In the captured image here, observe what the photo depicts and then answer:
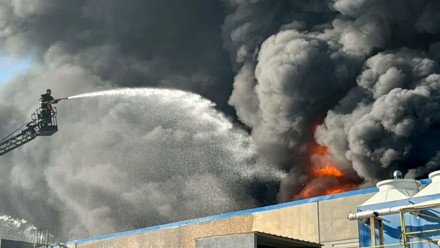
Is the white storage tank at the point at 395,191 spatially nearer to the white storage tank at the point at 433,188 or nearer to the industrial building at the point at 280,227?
the white storage tank at the point at 433,188

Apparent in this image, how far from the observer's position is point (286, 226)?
89.2 ft

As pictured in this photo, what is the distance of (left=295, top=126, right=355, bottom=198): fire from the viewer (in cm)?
4069

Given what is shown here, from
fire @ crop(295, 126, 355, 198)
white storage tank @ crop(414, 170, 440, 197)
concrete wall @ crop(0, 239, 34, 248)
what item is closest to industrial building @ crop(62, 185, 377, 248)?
white storage tank @ crop(414, 170, 440, 197)

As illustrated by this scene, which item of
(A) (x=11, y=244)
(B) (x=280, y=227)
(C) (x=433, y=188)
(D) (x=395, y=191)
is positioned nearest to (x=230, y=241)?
(B) (x=280, y=227)

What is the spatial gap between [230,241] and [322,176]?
21198mm

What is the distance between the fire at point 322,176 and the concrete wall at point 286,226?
1226 cm

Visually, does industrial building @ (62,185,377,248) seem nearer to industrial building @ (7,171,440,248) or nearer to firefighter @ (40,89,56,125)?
industrial building @ (7,171,440,248)

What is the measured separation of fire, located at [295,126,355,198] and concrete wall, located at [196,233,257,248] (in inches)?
711

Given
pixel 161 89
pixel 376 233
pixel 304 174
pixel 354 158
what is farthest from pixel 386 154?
pixel 161 89

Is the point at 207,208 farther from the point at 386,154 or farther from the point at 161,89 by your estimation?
the point at 386,154

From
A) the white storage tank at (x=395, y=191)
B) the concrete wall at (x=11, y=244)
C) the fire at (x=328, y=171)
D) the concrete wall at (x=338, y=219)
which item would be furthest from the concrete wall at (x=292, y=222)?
the concrete wall at (x=11, y=244)

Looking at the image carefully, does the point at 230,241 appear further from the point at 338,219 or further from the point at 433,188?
the point at 433,188

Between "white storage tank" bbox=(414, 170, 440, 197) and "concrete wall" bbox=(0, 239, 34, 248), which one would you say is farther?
"concrete wall" bbox=(0, 239, 34, 248)

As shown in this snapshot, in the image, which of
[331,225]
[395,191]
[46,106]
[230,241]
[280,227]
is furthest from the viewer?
[46,106]
